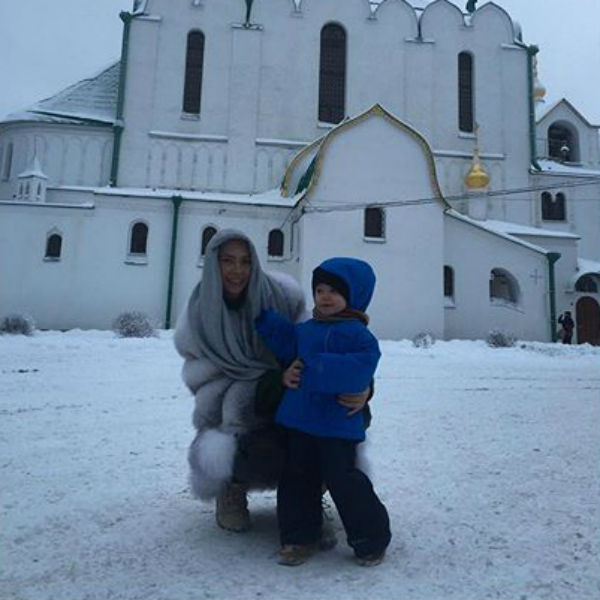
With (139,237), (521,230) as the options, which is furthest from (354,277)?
(521,230)

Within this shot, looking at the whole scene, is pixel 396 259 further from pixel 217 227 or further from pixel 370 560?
pixel 370 560

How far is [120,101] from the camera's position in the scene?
21.4 meters

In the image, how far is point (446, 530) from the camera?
2.59 metres

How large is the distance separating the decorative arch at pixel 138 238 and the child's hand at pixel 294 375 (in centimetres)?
1702

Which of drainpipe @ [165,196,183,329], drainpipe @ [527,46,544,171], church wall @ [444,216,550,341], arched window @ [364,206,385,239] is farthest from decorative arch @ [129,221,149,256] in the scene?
drainpipe @ [527,46,544,171]

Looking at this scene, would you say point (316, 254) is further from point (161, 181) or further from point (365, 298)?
point (365, 298)

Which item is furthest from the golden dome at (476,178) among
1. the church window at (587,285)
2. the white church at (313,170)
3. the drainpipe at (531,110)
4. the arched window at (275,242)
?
the arched window at (275,242)

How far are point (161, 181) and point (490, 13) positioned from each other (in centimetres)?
1605

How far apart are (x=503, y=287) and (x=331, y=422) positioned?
1924 cm

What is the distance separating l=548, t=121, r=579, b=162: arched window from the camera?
2775 centimetres

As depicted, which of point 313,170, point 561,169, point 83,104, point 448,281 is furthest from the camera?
point 561,169

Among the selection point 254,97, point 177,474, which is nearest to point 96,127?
point 254,97

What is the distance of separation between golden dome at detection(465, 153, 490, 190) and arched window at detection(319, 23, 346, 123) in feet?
18.2

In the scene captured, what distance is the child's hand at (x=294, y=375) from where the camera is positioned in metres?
2.35
